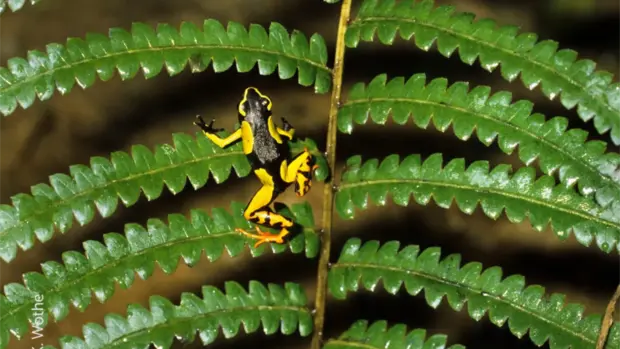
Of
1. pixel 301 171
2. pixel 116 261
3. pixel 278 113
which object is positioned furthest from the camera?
pixel 278 113

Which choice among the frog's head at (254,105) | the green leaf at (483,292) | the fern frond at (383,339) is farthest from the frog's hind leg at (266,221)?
the frog's head at (254,105)

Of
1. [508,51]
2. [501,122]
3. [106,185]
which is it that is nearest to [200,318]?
[106,185]

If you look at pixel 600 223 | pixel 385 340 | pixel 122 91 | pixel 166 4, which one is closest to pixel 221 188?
pixel 122 91

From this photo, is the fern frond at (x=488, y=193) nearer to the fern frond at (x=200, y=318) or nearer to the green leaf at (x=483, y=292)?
the green leaf at (x=483, y=292)

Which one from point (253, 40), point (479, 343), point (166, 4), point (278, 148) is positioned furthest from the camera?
point (166, 4)

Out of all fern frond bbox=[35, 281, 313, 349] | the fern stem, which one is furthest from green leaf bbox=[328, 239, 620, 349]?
fern frond bbox=[35, 281, 313, 349]

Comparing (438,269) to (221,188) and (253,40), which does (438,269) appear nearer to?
(253,40)

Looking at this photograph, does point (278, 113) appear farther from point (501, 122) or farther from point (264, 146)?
point (501, 122)
